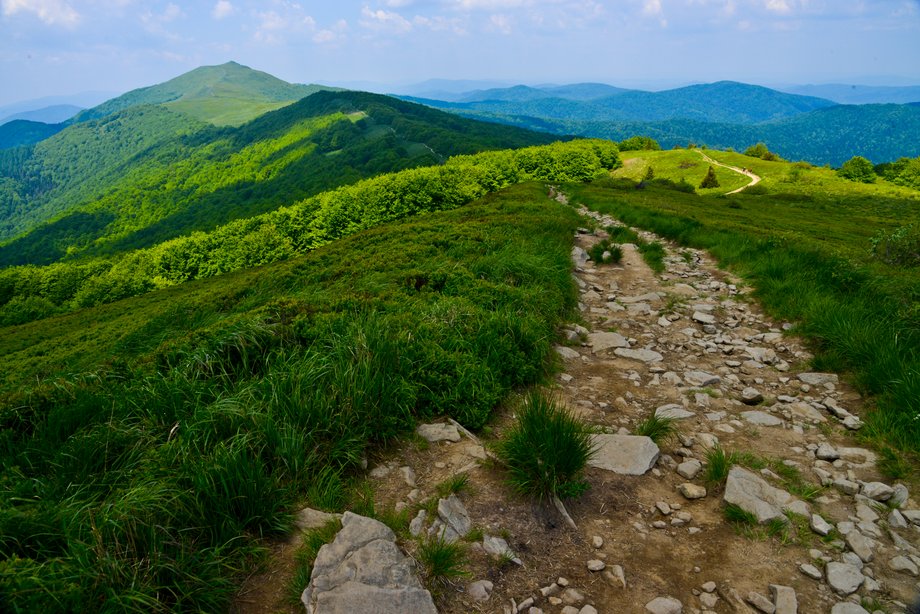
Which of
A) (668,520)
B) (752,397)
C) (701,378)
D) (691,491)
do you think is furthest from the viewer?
(701,378)

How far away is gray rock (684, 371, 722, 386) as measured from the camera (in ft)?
20.0

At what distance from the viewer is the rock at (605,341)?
7270 mm

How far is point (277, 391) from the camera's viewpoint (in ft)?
14.2

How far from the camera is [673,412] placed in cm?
537

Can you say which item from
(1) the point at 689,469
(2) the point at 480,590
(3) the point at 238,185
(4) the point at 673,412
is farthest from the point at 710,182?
(3) the point at 238,185

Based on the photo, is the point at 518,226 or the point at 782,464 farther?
the point at 518,226

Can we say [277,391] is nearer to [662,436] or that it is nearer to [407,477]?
[407,477]

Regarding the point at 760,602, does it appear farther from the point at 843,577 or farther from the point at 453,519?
the point at 453,519

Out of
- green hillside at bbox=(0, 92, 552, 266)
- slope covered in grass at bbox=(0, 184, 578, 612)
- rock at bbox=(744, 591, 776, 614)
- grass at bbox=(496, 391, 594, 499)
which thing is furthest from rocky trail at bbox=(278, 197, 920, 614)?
green hillside at bbox=(0, 92, 552, 266)

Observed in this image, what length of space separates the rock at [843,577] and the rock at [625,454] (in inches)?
56.3

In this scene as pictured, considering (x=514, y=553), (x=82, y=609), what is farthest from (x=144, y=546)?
(x=514, y=553)

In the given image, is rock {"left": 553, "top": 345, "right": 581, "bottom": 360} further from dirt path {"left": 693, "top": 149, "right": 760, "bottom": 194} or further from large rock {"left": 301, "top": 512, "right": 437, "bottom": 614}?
dirt path {"left": 693, "top": 149, "right": 760, "bottom": 194}

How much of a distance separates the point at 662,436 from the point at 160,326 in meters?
11.5

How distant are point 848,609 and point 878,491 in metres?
1.47
